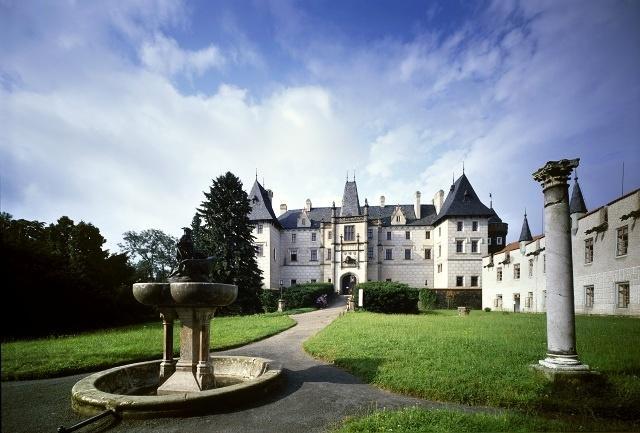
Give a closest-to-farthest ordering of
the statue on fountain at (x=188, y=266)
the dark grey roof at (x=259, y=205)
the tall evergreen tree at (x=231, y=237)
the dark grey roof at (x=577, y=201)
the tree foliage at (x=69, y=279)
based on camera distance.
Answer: the statue on fountain at (x=188, y=266) → the tree foliage at (x=69, y=279) → the dark grey roof at (x=577, y=201) → the tall evergreen tree at (x=231, y=237) → the dark grey roof at (x=259, y=205)

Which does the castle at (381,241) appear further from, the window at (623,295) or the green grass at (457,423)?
the green grass at (457,423)

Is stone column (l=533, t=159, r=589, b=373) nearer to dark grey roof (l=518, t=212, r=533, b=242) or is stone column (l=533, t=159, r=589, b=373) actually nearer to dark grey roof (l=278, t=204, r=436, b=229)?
dark grey roof (l=518, t=212, r=533, b=242)

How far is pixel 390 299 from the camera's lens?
81.0ft

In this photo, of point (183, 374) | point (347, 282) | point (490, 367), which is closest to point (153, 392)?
point (183, 374)

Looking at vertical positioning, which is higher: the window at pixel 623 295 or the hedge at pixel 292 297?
the window at pixel 623 295

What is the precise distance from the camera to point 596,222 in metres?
20.4

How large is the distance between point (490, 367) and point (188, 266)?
656 cm

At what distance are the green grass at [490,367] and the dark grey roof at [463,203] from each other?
96.6 feet

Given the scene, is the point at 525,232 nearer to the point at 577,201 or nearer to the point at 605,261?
the point at 577,201

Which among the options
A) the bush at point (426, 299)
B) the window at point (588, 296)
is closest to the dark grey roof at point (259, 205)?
the bush at point (426, 299)

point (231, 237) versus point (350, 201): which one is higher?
point (350, 201)

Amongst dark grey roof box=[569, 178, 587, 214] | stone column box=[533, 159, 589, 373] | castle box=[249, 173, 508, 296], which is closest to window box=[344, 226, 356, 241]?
castle box=[249, 173, 508, 296]

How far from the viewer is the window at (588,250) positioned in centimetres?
2105

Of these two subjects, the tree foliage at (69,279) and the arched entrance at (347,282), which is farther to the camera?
the arched entrance at (347,282)
